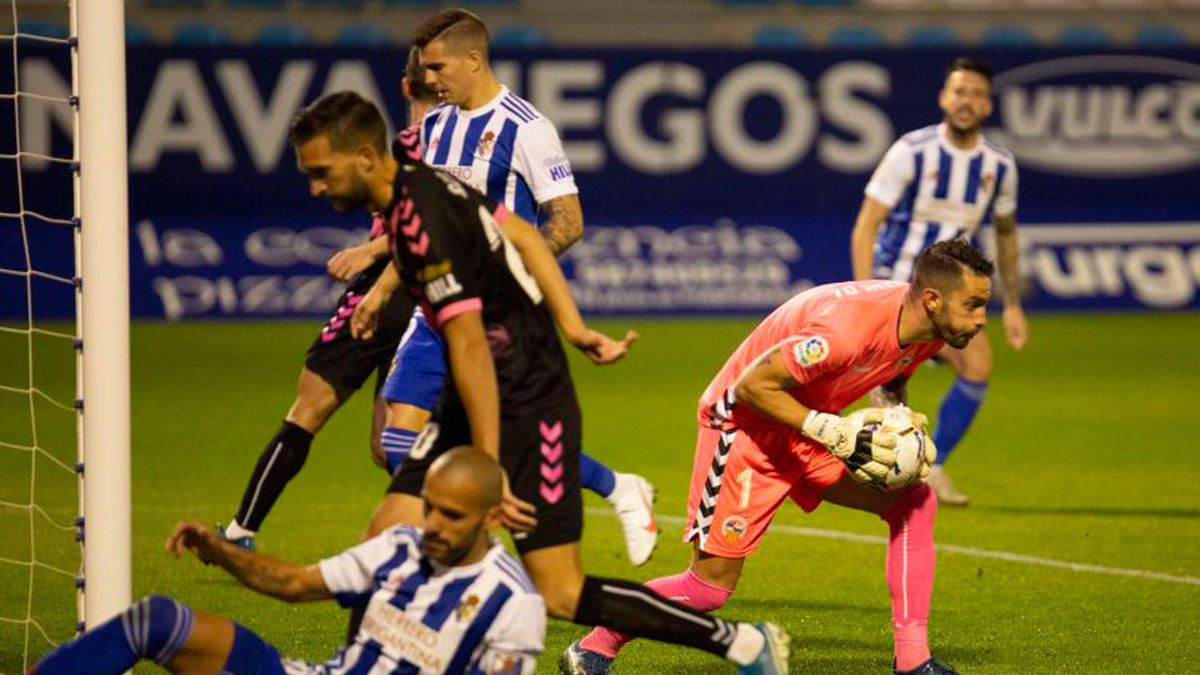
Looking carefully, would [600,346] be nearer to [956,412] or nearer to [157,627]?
[157,627]

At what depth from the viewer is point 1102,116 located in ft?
60.5

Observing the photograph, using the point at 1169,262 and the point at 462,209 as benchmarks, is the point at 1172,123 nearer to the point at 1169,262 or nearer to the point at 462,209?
the point at 1169,262

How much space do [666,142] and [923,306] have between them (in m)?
12.7

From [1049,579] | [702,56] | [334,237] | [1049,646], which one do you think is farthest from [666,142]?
[1049,646]

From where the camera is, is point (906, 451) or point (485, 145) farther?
point (485, 145)

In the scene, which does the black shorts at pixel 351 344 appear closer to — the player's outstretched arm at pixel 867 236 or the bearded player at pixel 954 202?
the player's outstretched arm at pixel 867 236

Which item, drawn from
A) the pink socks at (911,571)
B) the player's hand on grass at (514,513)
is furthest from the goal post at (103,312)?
the pink socks at (911,571)

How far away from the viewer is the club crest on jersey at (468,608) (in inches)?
178

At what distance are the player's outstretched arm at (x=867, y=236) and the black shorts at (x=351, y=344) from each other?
113 inches

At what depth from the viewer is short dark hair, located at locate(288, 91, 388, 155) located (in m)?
4.61

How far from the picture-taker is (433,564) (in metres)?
4.57

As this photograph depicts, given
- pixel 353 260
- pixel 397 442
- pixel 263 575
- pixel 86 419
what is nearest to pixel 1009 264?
pixel 397 442

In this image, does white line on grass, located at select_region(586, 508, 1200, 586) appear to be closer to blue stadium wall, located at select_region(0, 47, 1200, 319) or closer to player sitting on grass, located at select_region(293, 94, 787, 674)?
player sitting on grass, located at select_region(293, 94, 787, 674)

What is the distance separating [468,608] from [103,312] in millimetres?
1457
